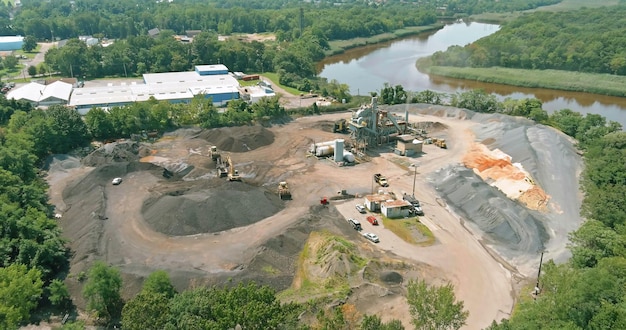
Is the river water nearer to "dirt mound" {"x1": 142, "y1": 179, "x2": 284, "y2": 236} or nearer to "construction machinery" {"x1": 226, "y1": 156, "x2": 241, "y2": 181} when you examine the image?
"construction machinery" {"x1": 226, "y1": 156, "x2": 241, "y2": 181}

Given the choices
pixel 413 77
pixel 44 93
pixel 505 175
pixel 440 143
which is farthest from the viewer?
pixel 413 77

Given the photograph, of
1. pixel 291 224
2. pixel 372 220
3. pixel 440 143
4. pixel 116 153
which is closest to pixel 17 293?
pixel 291 224

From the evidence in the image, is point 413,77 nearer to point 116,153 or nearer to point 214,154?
point 214,154

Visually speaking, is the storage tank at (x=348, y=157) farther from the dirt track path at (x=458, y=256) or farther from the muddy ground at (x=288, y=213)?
the dirt track path at (x=458, y=256)

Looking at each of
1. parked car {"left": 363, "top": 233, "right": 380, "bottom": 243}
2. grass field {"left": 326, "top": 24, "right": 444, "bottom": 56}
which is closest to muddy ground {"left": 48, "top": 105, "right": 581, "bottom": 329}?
parked car {"left": 363, "top": 233, "right": 380, "bottom": 243}

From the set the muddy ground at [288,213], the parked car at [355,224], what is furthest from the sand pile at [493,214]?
the parked car at [355,224]

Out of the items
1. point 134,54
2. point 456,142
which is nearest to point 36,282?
point 456,142
